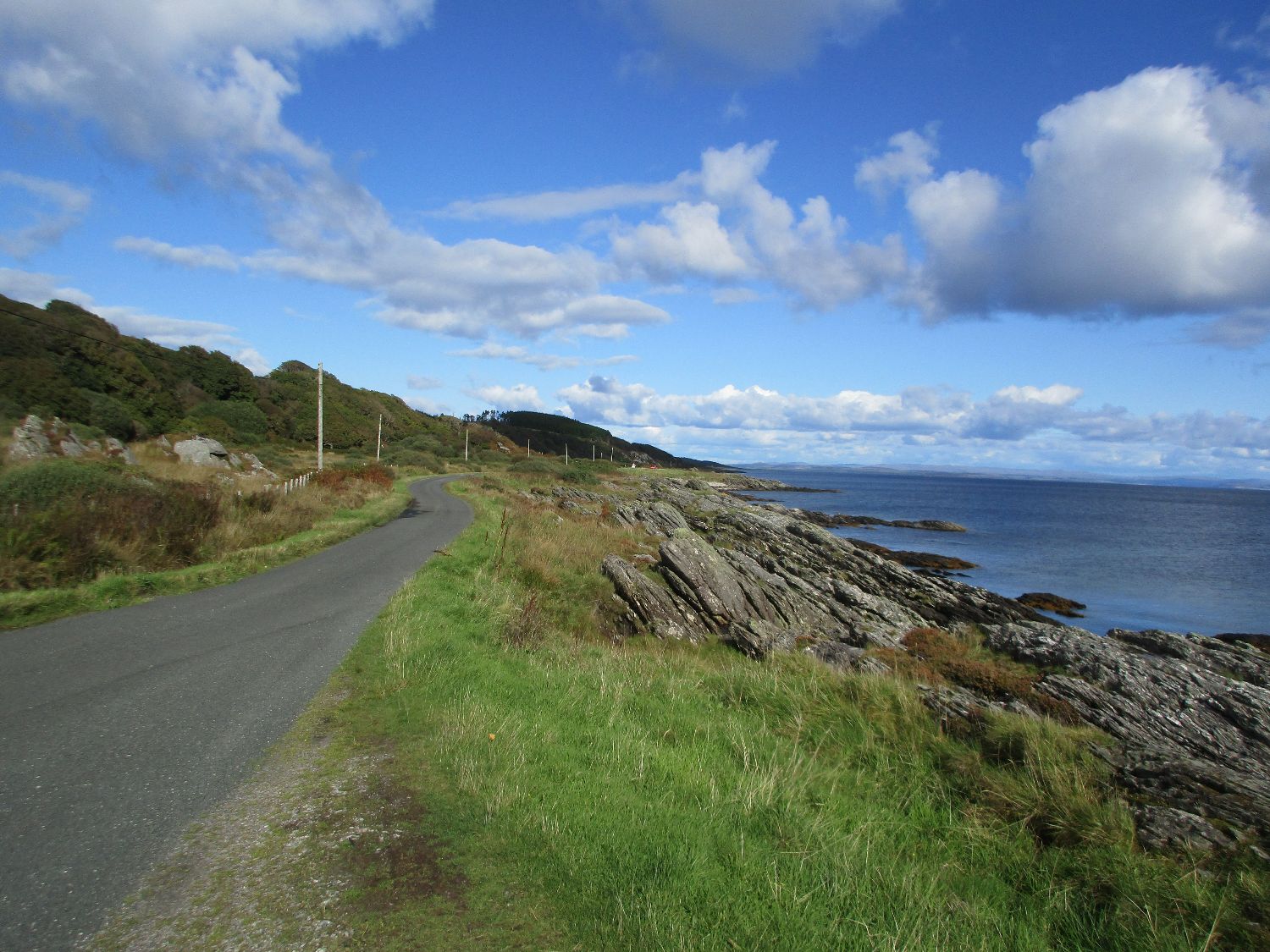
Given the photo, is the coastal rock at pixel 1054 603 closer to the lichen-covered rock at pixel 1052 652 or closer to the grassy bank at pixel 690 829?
the lichen-covered rock at pixel 1052 652

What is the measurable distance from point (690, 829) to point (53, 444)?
29.8 m

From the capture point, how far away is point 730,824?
516 centimetres

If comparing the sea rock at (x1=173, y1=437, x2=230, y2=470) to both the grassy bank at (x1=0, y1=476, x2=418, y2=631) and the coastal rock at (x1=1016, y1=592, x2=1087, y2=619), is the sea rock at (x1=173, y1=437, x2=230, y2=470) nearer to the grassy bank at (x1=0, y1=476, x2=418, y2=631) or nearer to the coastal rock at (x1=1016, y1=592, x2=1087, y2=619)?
the grassy bank at (x1=0, y1=476, x2=418, y2=631)

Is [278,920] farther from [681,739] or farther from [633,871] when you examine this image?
[681,739]

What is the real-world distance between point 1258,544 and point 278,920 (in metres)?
83.0

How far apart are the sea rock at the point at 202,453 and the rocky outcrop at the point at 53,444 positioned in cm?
481

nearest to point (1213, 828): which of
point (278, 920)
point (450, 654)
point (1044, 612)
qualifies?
point (278, 920)

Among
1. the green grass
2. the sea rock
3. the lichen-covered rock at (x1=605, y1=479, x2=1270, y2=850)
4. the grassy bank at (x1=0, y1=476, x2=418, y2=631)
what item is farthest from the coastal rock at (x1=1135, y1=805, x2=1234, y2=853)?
the sea rock

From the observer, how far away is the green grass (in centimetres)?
393

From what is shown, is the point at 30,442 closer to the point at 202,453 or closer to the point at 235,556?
the point at 202,453

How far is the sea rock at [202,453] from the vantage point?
1352 inches

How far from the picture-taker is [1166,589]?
3597 cm

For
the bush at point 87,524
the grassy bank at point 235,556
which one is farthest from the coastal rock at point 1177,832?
the bush at point 87,524

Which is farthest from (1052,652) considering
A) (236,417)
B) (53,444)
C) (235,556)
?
(236,417)
